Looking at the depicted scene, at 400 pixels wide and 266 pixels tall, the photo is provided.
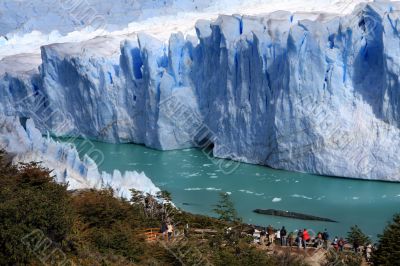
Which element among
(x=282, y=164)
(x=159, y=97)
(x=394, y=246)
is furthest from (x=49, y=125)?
(x=394, y=246)

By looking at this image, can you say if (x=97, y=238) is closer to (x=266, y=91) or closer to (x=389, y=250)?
(x=389, y=250)

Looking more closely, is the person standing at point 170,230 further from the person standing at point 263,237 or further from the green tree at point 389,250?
the green tree at point 389,250

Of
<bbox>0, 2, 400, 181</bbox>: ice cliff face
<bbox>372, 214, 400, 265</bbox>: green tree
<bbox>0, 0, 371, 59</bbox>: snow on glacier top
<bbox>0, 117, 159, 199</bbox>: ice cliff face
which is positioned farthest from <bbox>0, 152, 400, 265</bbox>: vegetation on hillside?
<bbox>0, 0, 371, 59</bbox>: snow on glacier top

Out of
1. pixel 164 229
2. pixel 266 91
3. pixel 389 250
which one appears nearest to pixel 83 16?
pixel 266 91

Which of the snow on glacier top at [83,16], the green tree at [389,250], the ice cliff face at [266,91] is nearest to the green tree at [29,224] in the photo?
the green tree at [389,250]

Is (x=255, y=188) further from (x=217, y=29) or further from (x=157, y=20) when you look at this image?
(x=157, y=20)

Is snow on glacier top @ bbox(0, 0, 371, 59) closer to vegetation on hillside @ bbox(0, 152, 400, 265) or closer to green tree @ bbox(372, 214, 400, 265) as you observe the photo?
vegetation on hillside @ bbox(0, 152, 400, 265)
